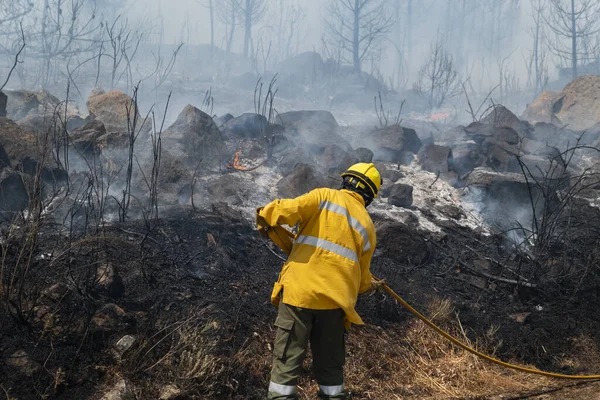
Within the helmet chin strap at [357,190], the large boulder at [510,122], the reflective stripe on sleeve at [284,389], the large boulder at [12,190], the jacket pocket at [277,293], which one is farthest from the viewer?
the large boulder at [510,122]

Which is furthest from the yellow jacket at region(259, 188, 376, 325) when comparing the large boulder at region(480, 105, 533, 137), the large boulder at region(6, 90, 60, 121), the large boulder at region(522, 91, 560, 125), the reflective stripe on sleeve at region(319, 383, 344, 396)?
the large boulder at region(522, 91, 560, 125)

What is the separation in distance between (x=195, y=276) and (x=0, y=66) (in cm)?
2198

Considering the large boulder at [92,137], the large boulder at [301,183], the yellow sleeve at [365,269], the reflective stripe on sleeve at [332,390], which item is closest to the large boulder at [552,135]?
the large boulder at [301,183]

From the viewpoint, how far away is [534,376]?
4645 mm

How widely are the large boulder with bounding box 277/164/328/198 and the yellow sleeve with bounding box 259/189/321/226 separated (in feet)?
14.7

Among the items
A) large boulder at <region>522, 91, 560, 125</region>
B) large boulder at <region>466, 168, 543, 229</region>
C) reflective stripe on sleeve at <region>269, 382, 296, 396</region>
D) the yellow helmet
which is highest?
large boulder at <region>522, 91, 560, 125</region>

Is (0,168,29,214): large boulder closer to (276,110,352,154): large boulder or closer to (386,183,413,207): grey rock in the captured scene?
(386,183,413,207): grey rock

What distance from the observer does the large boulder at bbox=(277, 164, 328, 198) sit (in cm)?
773

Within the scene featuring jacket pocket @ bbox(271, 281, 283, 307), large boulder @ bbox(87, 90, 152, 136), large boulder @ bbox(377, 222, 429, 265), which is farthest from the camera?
large boulder @ bbox(87, 90, 152, 136)

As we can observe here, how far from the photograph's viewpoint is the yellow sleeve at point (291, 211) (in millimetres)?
3111

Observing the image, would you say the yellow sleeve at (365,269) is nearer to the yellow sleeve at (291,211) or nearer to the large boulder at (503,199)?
the yellow sleeve at (291,211)

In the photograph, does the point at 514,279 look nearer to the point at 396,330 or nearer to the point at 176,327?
the point at 396,330

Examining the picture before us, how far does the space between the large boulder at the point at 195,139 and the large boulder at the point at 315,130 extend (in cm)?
207

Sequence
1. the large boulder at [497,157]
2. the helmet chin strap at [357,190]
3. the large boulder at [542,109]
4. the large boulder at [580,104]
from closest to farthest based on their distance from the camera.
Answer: the helmet chin strap at [357,190] < the large boulder at [497,157] < the large boulder at [580,104] < the large boulder at [542,109]
